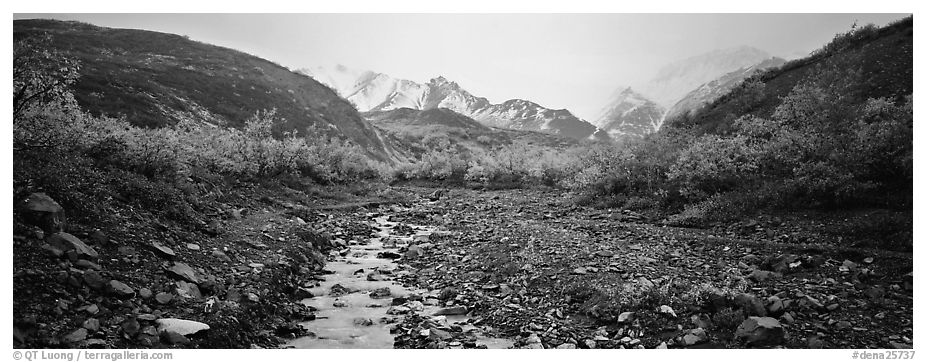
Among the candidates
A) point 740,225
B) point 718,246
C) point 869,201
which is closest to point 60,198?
point 718,246

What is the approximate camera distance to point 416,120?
16438 centimetres

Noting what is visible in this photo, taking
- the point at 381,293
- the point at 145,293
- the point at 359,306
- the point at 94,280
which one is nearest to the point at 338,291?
the point at 381,293

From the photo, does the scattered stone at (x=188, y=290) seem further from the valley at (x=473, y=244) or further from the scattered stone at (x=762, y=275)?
the scattered stone at (x=762, y=275)

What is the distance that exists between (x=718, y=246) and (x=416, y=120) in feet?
512

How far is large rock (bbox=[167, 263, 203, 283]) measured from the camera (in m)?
8.19

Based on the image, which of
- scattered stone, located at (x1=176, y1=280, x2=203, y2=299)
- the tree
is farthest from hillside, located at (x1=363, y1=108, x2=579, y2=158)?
scattered stone, located at (x1=176, y1=280, x2=203, y2=299)

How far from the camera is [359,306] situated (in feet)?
30.8

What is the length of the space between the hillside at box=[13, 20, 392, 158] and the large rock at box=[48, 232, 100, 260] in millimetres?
39217

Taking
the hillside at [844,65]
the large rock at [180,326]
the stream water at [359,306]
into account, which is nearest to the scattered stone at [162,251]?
the stream water at [359,306]

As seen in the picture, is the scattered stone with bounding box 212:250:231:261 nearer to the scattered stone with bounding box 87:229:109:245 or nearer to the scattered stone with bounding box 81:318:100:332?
the scattered stone with bounding box 87:229:109:245

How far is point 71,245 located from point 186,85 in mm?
60845

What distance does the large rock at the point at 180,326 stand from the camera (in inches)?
246

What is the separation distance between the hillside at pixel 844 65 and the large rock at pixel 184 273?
2764 cm
